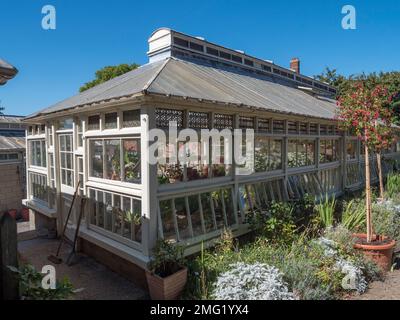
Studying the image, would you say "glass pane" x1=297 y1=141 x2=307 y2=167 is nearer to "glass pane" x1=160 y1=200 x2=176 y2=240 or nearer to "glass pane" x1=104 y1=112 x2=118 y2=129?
"glass pane" x1=160 y1=200 x2=176 y2=240

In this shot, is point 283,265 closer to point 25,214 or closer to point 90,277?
point 90,277

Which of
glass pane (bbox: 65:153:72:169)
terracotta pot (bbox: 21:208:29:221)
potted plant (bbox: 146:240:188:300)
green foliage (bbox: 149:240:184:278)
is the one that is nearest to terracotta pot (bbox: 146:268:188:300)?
potted plant (bbox: 146:240:188:300)

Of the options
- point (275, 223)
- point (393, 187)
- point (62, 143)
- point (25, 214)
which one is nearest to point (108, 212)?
point (62, 143)

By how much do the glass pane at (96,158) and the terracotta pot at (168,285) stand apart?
2787 mm

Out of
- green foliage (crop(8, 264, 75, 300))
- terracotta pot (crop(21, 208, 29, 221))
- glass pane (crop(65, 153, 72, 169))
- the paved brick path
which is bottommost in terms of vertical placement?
terracotta pot (crop(21, 208, 29, 221))

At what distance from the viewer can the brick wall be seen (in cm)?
1285

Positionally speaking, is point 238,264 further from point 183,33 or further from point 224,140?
point 183,33

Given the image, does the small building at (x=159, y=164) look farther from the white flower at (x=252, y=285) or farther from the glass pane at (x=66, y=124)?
the white flower at (x=252, y=285)

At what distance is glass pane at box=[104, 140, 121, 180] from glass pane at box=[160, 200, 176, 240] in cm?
121

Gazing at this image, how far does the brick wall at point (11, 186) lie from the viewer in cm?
1285

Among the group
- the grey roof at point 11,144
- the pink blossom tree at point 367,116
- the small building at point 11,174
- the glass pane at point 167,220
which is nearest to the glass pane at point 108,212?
the glass pane at point 167,220

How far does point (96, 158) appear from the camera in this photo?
6445mm

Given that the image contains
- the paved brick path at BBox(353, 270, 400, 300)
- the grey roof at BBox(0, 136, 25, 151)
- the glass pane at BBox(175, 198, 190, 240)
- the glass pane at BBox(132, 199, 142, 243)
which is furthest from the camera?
the grey roof at BBox(0, 136, 25, 151)
